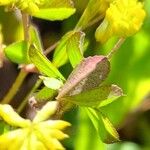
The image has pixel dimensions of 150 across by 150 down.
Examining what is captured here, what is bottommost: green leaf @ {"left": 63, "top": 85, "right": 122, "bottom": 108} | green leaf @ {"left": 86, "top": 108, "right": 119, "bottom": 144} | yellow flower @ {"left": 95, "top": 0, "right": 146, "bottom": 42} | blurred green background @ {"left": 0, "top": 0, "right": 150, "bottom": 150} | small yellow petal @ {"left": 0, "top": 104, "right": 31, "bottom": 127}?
blurred green background @ {"left": 0, "top": 0, "right": 150, "bottom": 150}

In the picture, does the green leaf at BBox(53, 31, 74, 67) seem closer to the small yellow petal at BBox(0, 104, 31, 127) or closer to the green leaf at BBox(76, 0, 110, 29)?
the green leaf at BBox(76, 0, 110, 29)

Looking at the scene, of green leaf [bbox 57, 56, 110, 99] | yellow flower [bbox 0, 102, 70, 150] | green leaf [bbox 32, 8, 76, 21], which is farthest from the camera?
green leaf [bbox 32, 8, 76, 21]

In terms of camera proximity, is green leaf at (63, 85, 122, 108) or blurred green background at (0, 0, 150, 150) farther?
blurred green background at (0, 0, 150, 150)

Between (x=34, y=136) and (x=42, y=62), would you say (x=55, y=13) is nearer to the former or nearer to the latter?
(x=42, y=62)

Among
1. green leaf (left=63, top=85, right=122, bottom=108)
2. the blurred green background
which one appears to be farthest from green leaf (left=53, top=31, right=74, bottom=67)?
the blurred green background

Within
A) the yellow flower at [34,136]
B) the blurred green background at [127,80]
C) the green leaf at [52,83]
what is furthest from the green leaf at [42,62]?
the blurred green background at [127,80]

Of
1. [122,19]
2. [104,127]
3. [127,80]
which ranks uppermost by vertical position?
[122,19]

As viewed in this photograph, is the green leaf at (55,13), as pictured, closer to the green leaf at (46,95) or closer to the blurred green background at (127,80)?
the green leaf at (46,95)

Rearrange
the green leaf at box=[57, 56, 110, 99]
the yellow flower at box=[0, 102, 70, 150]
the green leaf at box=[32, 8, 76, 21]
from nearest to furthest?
the yellow flower at box=[0, 102, 70, 150]
the green leaf at box=[57, 56, 110, 99]
the green leaf at box=[32, 8, 76, 21]

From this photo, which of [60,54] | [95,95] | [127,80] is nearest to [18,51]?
[60,54]
